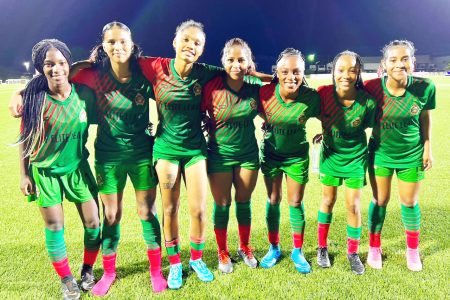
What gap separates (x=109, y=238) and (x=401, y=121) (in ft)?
8.49

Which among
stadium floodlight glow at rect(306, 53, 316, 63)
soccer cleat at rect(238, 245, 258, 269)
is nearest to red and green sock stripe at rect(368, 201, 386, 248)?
soccer cleat at rect(238, 245, 258, 269)

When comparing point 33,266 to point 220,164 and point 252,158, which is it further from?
point 252,158

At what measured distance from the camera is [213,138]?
3.33 metres

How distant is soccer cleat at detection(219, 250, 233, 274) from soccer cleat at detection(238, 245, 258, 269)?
6.0 inches

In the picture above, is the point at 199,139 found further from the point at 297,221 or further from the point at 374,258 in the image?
the point at 374,258

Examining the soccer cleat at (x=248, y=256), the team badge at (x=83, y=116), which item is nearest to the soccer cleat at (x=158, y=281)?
the soccer cleat at (x=248, y=256)

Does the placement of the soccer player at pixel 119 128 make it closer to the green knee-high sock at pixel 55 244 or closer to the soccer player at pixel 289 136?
the green knee-high sock at pixel 55 244

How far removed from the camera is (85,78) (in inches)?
120

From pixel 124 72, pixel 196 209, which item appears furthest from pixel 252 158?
pixel 124 72

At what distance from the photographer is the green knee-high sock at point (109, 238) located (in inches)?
127

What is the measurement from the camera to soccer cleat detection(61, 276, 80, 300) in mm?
3102

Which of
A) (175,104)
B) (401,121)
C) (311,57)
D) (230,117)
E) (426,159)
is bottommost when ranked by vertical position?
(426,159)

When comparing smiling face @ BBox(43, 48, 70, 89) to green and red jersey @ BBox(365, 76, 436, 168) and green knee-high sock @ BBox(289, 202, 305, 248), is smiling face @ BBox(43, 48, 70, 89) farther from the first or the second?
green and red jersey @ BBox(365, 76, 436, 168)

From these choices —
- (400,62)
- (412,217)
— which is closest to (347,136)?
(400,62)
